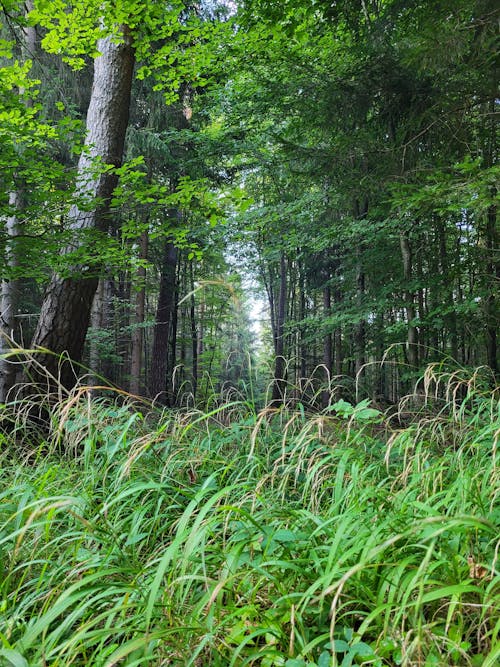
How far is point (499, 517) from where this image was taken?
50.4 inches

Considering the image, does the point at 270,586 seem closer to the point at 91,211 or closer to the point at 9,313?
the point at 91,211

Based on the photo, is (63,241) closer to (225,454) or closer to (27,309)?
(225,454)

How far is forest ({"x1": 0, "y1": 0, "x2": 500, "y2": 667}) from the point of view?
103 centimetres

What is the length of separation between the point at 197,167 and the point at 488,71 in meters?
6.32

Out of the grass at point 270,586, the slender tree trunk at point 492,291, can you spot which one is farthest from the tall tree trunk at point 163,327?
the grass at point 270,586

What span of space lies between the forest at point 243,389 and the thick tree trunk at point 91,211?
0.02m

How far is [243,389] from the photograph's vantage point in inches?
113

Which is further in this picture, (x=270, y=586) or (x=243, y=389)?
(x=243, y=389)

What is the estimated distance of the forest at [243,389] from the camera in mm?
1027

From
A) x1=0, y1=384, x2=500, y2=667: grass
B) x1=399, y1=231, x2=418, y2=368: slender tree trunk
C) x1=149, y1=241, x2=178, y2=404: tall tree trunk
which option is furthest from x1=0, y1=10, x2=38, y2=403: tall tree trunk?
x1=399, y1=231, x2=418, y2=368: slender tree trunk

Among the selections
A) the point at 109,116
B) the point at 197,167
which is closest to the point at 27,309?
the point at 197,167

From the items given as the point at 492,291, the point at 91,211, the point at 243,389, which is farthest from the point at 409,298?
the point at 91,211

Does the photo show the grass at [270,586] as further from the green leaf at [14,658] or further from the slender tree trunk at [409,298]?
the slender tree trunk at [409,298]

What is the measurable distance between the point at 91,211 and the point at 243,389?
232 centimetres
